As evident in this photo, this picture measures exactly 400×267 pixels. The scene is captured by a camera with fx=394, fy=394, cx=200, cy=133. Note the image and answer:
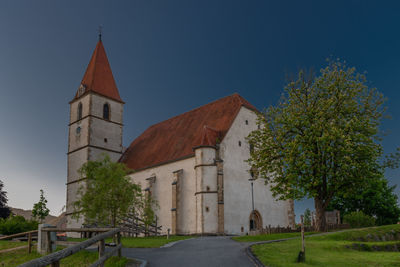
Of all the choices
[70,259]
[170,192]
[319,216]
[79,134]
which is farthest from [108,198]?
[79,134]

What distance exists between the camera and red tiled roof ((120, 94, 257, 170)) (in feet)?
121

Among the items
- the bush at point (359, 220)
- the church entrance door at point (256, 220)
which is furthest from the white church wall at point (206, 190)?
the bush at point (359, 220)

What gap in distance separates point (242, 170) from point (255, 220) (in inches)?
190

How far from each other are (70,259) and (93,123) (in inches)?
1365

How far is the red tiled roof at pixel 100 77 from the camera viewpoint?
48.7 meters

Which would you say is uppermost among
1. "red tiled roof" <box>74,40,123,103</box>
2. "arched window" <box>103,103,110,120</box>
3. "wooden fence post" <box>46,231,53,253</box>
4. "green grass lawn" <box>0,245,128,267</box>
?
"red tiled roof" <box>74,40,123,103</box>

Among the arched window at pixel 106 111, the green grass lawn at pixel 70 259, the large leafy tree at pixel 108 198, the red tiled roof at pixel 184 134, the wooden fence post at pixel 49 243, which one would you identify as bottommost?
the green grass lawn at pixel 70 259

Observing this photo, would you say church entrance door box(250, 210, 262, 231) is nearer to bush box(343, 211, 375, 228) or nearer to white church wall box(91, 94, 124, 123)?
bush box(343, 211, 375, 228)

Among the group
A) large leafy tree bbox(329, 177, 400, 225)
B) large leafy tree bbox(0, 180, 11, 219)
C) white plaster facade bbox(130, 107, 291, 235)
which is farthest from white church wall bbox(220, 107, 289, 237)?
large leafy tree bbox(0, 180, 11, 219)

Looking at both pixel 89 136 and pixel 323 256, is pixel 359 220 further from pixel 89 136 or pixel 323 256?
pixel 89 136

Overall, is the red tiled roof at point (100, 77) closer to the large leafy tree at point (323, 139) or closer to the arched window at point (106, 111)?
the arched window at point (106, 111)

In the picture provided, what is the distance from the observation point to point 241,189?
117 feet

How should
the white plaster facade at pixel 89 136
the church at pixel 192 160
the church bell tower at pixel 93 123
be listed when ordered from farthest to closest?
the church bell tower at pixel 93 123, the white plaster facade at pixel 89 136, the church at pixel 192 160

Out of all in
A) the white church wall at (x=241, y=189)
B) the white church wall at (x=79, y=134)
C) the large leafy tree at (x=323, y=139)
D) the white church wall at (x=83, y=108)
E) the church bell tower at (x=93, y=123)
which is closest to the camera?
the large leafy tree at (x=323, y=139)
